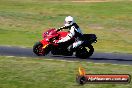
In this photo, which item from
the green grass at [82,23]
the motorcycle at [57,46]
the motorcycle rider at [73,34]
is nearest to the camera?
the motorcycle rider at [73,34]

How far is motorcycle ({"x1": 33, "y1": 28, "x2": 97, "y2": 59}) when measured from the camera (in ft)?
67.6

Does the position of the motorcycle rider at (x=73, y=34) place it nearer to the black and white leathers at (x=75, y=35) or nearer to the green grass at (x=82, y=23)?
the black and white leathers at (x=75, y=35)

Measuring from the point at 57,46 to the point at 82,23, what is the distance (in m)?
20.0

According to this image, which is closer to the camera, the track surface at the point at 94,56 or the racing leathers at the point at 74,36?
the track surface at the point at 94,56

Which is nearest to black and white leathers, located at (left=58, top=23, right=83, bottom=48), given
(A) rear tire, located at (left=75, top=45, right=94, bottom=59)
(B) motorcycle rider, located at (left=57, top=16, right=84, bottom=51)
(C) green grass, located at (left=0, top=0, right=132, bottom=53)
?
(B) motorcycle rider, located at (left=57, top=16, right=84, bottom=51)

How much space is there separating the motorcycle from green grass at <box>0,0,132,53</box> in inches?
165

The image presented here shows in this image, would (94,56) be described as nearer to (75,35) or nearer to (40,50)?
(75,35)

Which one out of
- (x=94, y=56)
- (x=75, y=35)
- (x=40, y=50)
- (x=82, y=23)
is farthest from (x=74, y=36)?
(x=82, y=23)

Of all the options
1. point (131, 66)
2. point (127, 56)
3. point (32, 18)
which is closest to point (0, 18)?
point (32, 18)

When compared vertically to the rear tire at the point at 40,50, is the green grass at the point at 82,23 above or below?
above

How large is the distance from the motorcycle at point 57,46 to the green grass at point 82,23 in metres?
4.19

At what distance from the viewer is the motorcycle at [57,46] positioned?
20.6 meters

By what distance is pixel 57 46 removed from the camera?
20.8 metres

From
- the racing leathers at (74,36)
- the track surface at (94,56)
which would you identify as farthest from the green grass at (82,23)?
the racing leathers at (74,36)
